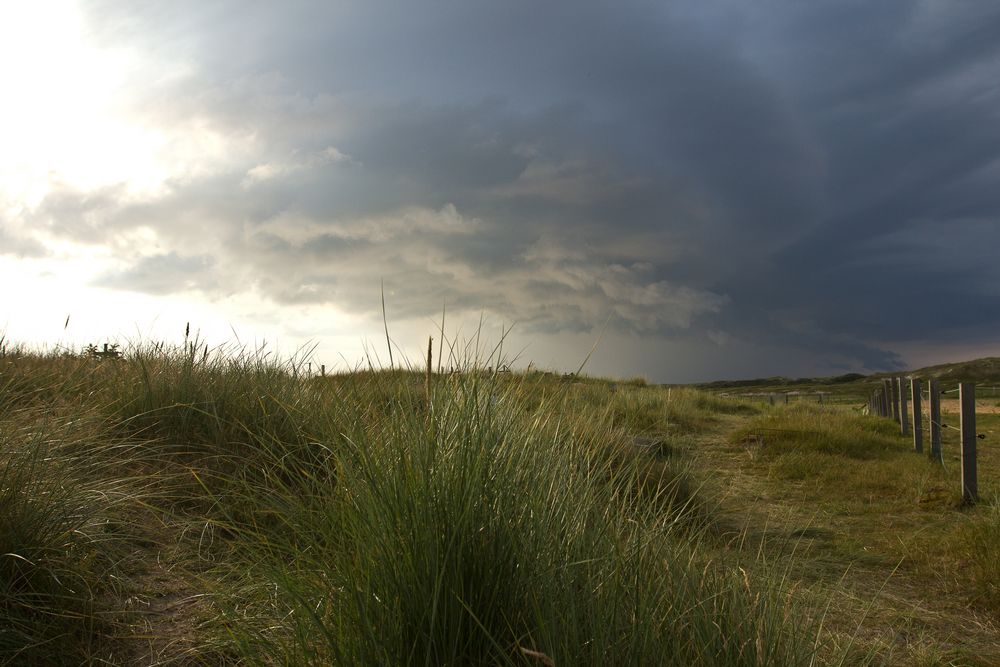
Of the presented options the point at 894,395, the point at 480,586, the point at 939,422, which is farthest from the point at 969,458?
the point at 894,395

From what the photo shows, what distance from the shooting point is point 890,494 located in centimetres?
791

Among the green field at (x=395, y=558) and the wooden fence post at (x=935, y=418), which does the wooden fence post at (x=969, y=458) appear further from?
the green field at (x=395, y=558)

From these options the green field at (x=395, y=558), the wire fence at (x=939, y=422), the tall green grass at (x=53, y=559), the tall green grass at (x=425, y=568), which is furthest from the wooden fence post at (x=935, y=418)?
the tall green grass at (x=53, y=559)

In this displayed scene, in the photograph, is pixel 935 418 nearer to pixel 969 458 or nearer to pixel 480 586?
pixel 969 458

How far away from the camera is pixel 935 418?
9641 millimetres

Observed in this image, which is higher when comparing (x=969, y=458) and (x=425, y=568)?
(x=425, y=568)

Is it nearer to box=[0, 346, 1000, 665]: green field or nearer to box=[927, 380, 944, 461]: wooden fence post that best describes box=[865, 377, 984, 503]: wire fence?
box=[927, 380, 944, 461]: wooden fence post

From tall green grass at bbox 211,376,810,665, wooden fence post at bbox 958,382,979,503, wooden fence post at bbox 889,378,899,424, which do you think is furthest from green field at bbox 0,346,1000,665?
wooden fence post at bbox 889,378,899,424

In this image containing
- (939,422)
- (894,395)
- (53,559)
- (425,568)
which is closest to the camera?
(425,568)

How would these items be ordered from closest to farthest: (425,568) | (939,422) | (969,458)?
1. (425,568)
2. (969,458)
3. (939,422)

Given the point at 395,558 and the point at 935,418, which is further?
the point at 935,418

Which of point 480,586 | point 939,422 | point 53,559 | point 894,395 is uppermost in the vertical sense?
point 894,395

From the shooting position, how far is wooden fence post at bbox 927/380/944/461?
9432 mm

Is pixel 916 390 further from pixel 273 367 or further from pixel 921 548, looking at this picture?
pixel 273 367
